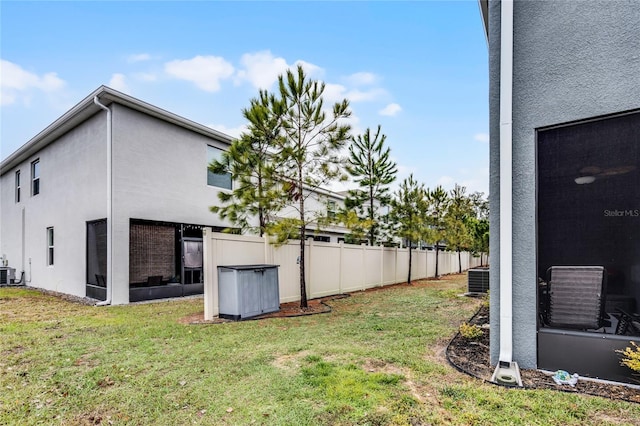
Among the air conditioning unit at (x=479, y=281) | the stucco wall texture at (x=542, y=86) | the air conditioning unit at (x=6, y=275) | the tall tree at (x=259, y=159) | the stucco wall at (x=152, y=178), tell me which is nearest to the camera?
the stucco wall texture at (x=542, y=86)

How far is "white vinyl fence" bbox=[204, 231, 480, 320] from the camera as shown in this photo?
24.7 feet

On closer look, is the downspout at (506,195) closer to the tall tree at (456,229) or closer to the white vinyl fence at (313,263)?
the white vinyl fence at (313,263)

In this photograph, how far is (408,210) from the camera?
1634 centimetres

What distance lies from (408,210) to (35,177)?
16.0 metres

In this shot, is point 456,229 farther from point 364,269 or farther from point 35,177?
point 35,177

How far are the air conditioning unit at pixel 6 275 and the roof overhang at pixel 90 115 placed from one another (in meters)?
4.77

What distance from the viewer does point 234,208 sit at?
9.34 m

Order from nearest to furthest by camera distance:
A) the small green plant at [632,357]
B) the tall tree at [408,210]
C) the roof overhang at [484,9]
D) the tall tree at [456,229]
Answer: the small green plant at [632,357], the roof overhang at [484,9], the tall tree at [408,210], the tall tree at [456,229]

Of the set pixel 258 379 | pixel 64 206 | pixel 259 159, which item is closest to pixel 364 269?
pixel 259 159

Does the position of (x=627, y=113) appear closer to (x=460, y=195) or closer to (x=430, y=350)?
(x=430, y=350)

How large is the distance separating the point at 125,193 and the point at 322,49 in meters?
7.93

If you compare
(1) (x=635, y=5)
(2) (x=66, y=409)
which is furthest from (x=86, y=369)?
(1) (x=635, y=5)

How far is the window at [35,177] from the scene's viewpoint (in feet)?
47.6

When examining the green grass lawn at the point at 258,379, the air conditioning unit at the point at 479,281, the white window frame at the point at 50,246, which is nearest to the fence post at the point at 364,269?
the air conditioning unit at the point at 479,281
